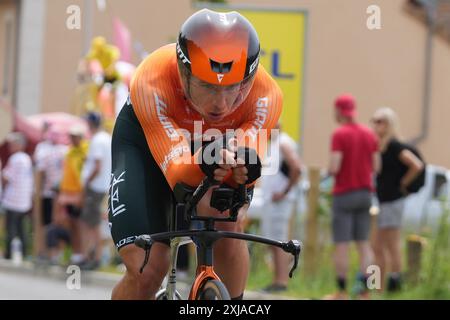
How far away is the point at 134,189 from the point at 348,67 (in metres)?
21.4

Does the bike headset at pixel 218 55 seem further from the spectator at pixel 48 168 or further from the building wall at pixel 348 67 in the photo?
the building wall at pixel 348 67

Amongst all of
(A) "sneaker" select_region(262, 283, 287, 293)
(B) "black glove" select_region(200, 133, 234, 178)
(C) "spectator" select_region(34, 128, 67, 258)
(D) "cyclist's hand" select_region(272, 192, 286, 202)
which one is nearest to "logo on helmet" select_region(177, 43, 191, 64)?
(B) "black glove" select_region(200, 133, 234, 178)

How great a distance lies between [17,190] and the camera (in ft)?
50.5

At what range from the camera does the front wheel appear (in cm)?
443

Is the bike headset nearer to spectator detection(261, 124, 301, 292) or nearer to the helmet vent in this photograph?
the helmet vent

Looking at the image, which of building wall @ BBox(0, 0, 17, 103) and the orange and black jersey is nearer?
the orange and black jersey

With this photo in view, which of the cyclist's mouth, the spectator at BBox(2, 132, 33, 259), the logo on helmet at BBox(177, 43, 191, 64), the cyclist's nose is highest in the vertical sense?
the logo on helmet at BBox(177, 43, 191, 64)

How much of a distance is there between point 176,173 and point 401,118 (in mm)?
23104

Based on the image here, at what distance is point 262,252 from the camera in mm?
12852

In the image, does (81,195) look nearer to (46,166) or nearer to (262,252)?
(46,166)

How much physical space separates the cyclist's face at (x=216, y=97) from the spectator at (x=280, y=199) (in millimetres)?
5894

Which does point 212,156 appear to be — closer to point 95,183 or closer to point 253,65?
point 253,65

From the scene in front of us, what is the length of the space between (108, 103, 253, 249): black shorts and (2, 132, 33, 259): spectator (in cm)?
1017
